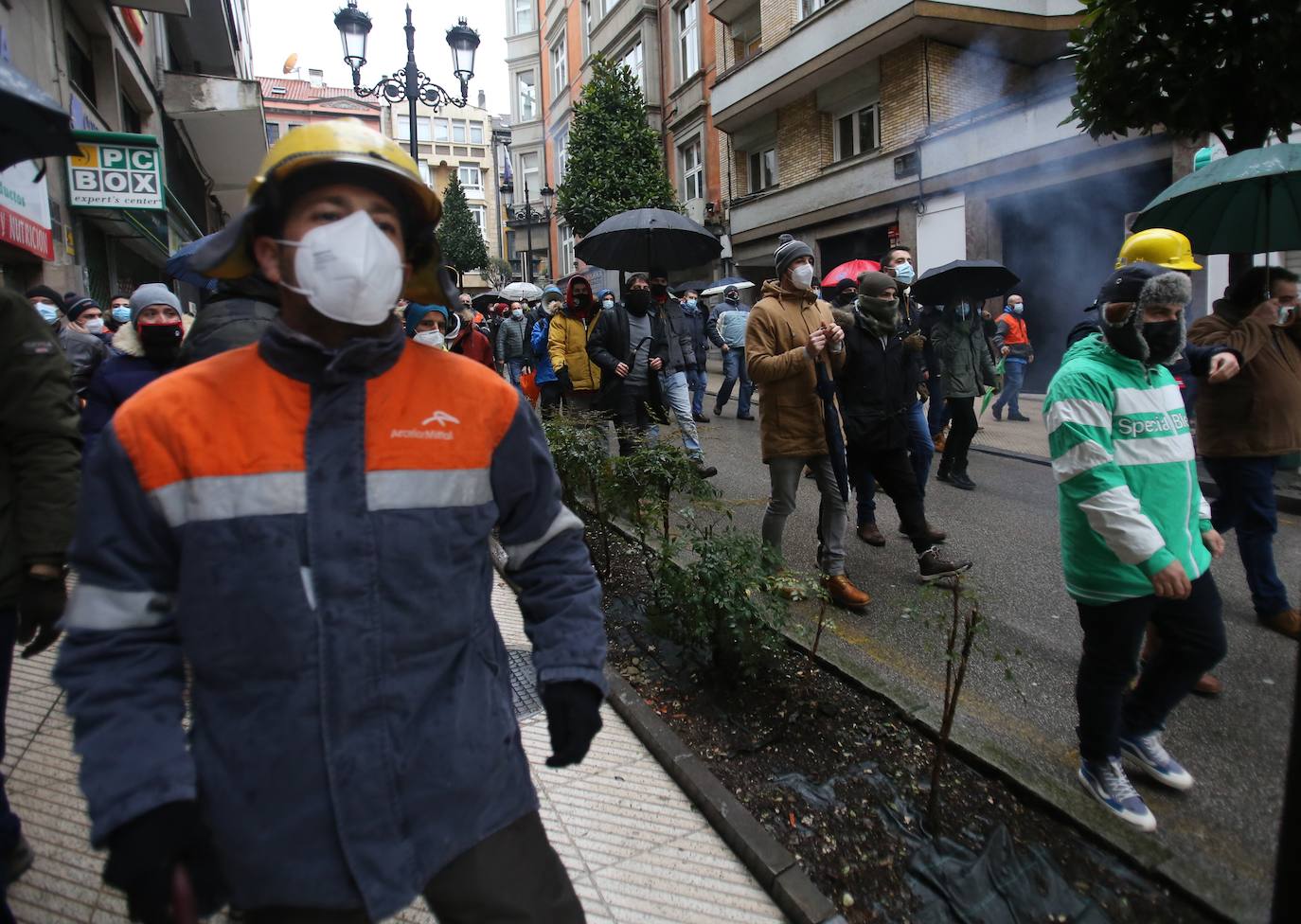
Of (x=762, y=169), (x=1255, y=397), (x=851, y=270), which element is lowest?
(x=1255, y=397)

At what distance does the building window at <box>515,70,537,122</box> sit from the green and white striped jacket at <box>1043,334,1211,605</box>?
4462 cm

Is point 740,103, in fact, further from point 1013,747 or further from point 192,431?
point 192,431

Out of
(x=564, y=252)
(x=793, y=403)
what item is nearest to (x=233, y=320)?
(x=793, y=403)

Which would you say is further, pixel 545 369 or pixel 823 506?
pixel 545 369

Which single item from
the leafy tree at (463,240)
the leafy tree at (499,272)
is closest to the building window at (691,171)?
the leafy tree at (499,272)

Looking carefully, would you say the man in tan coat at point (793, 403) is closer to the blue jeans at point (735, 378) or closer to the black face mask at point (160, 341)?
the black face mask at point (160, 341)

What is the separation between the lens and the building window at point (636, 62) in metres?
26.8

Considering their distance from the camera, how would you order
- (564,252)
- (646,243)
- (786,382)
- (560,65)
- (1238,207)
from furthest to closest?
(564,252)
(560,65)
(646,243)
(1238,207)
(786,382)

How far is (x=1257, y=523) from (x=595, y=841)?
3581 millimetres

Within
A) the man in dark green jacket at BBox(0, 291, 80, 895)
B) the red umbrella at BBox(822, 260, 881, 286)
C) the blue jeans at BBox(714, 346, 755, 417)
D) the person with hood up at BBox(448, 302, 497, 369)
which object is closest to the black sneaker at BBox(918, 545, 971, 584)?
the man in dark green jacket at BBox(0, 291, 80, 895)

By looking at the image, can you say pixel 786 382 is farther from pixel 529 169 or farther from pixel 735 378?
pixel 529 169

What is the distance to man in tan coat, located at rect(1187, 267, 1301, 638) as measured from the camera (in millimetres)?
4113

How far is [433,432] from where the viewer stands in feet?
4.77

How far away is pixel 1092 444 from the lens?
265cm
